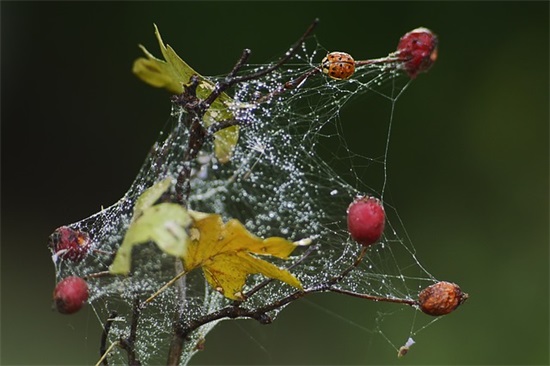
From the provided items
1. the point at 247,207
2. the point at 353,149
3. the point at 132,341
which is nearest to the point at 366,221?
the point at 132,341

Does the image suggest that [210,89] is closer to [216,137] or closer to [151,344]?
[216,137]

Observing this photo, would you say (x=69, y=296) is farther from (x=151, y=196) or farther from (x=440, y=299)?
(x=440, y=299)

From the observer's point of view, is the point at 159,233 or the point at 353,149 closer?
the point at 159,233

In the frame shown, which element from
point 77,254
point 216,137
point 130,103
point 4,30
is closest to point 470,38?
point 130,103

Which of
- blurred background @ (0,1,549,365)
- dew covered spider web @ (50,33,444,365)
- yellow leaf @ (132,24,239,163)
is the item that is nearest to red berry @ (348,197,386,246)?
dew covered spider web @ (50,33,444,365)

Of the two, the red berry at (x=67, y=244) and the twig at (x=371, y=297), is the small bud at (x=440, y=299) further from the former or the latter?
the red berry at (x=67, y=244)

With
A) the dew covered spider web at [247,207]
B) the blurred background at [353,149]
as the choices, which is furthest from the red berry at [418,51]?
the blurred background at [353,149]
